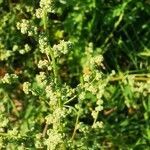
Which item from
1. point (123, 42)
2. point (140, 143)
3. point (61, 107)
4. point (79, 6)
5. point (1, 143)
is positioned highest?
point (79, 6)

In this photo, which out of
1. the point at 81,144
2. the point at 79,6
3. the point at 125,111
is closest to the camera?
the point at 81,144

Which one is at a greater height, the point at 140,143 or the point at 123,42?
the point at 123,42

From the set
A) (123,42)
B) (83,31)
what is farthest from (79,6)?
(123,42)

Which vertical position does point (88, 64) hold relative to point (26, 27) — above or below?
below

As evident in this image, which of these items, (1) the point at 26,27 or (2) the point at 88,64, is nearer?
(1) the point at 26,27

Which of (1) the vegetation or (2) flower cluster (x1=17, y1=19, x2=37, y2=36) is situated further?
(1) the vegetation

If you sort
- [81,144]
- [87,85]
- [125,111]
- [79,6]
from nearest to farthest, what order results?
[87,85], [81,144], [79,6], [125,111]

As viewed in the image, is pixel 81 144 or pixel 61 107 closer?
pixel 61 107

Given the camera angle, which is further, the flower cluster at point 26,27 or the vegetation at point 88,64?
the vegetation at point 88,64

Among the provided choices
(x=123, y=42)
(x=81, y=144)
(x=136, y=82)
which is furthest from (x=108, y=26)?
(x=81, y=144)

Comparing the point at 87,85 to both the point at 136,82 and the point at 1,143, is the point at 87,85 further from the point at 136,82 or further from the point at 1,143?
the point at 136,82
